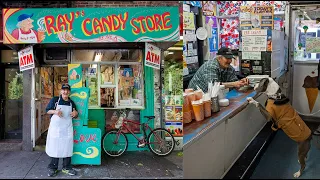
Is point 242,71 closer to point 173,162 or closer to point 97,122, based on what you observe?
point 173,162

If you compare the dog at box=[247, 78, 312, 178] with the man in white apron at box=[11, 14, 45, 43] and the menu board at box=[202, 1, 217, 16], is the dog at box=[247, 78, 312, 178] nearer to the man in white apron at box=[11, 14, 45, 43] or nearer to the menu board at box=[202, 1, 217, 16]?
the menu board at box=[202, 1, 217, 16]

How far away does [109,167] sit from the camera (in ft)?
20.3

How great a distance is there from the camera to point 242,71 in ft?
22.8

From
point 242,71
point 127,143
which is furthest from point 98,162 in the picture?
point 242,71

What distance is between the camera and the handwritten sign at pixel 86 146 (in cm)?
606

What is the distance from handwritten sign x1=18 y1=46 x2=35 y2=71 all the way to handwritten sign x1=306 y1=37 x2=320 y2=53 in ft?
17.3

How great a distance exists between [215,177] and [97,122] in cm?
369

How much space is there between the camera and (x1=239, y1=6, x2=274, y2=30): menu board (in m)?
6.87

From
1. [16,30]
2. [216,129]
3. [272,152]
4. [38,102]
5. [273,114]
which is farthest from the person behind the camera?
[38,102]

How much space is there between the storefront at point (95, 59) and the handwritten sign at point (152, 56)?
0.03 meters

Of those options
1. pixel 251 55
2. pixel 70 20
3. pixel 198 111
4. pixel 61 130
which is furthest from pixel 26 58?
pixel 251 55

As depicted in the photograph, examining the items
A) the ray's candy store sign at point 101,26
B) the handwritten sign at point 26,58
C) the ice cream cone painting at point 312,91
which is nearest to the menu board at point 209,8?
the ray's candy store sign at point 101,26

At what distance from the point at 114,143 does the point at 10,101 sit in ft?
8.58

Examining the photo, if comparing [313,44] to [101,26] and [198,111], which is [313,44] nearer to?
[101,26]
